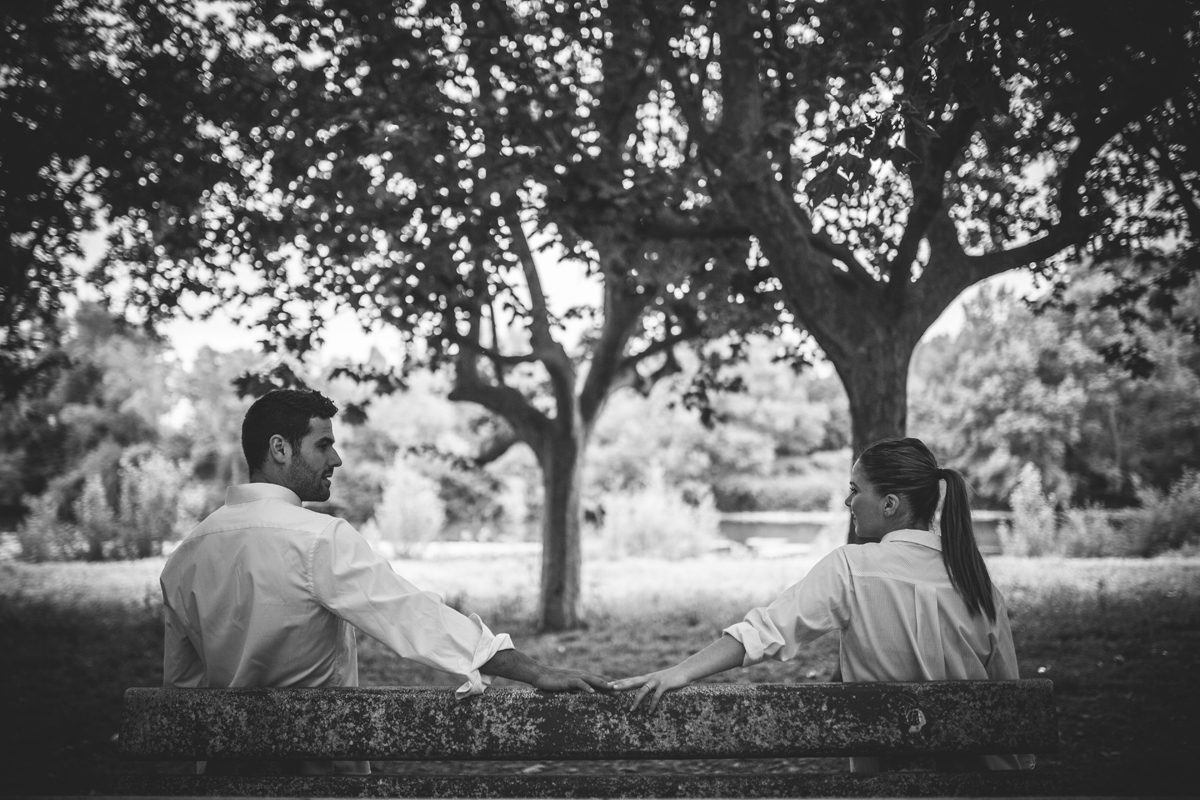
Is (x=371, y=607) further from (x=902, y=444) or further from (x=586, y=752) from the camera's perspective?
(x=902, y=444)

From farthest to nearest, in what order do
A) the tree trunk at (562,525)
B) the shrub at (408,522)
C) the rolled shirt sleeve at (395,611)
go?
the shrub at (408,522), the tree trunk at (562,525), the rolled shirt sleeve at (395,611)

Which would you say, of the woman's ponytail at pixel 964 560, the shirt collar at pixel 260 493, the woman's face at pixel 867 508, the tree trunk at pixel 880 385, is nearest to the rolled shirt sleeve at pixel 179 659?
the shirt collar at pixel 260 493

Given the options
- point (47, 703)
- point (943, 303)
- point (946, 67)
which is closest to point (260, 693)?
point (946, 67)

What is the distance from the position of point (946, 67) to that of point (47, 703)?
27.2 feet

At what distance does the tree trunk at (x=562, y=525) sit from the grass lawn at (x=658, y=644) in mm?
443

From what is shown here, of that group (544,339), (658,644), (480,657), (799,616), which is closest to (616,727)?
(480,657)

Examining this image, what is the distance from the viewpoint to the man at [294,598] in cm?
225

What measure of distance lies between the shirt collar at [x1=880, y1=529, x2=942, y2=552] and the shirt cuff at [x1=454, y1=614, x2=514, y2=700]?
1.27m

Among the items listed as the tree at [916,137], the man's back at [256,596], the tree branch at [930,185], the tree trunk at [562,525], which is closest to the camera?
the man's back at [256,596]

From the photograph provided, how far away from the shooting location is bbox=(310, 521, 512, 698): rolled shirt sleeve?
2225 mm

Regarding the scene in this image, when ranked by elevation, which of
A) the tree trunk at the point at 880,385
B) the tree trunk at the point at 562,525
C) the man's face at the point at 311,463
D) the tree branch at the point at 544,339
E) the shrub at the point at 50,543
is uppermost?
the tree branch at the point at 544,339

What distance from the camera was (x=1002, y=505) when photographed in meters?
30.2

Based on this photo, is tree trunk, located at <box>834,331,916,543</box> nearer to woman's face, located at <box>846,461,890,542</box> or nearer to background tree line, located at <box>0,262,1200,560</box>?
woman's face, located at <box>846,461,890,542</box>

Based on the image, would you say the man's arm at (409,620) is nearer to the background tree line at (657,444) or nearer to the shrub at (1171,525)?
the background tree line at (657,444)
